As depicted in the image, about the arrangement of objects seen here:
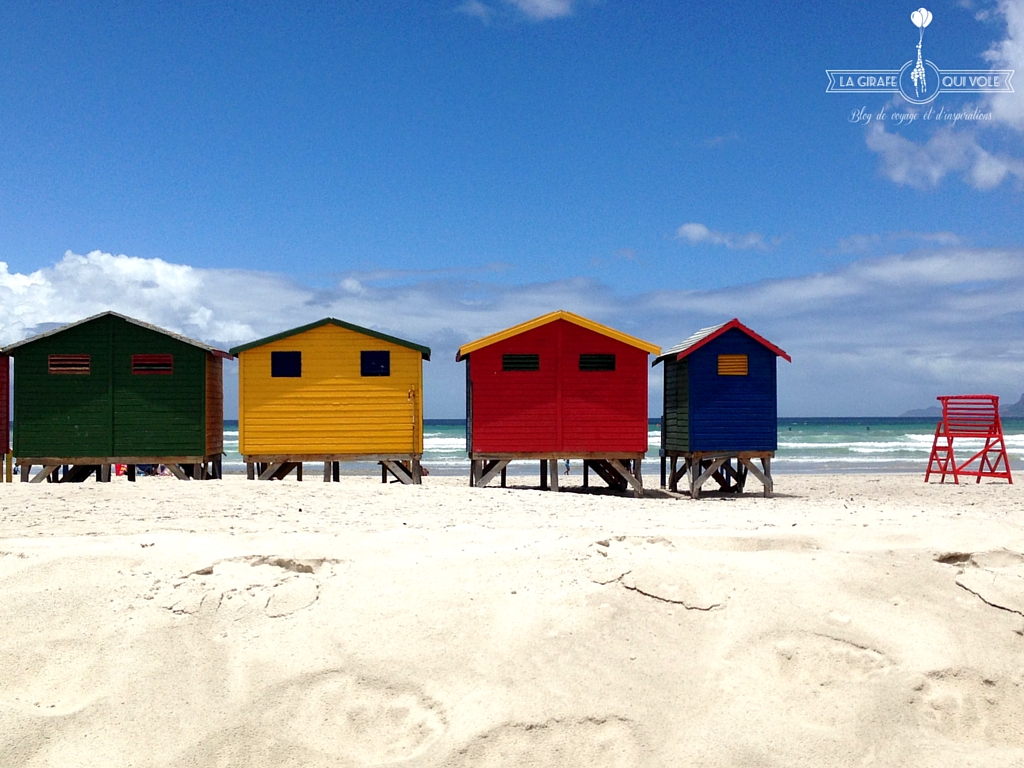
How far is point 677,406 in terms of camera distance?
63.2ft

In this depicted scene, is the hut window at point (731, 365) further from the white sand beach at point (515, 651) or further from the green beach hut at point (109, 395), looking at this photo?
the white sand beach at point (515, 651)

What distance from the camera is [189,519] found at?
9.28 m

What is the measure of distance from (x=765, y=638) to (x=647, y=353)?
13126 millimetres

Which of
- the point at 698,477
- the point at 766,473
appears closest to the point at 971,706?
the point at 698,477

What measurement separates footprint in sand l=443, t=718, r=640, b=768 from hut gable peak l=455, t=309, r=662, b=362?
1335cm

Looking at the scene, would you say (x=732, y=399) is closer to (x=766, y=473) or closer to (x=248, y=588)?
(x=766, y=473)

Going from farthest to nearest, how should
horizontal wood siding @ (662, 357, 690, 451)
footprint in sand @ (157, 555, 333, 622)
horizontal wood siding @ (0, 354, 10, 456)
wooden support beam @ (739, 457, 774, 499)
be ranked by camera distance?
1. horizontal wood siding @ (0, 354, 10, 456)
2. wooden support beam @ (739, 457, 774, 499)
3. horizontal wood siding @ (662, 357, 690, 451)
4. footprint in sand @ (157, 555, 333, 622)

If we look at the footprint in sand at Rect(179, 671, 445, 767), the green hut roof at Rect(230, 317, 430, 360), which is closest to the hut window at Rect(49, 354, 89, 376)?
the green hut roof at Rect(230, 317, 430, 360)

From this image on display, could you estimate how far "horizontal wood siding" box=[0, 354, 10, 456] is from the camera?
1939cm

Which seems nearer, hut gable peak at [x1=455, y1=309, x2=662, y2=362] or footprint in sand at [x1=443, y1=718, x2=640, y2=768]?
footprint in sand at [x1=443, y1=718, x2=640, y2=768]

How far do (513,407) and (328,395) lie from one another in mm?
3847

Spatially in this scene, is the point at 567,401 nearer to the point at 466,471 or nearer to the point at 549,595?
the point at 549,595

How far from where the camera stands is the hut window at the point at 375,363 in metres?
17.8

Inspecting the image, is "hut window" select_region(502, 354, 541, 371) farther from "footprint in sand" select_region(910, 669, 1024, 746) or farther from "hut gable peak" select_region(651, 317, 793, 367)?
"footprint in sand" select_region(910, 669, 1024, 746)
